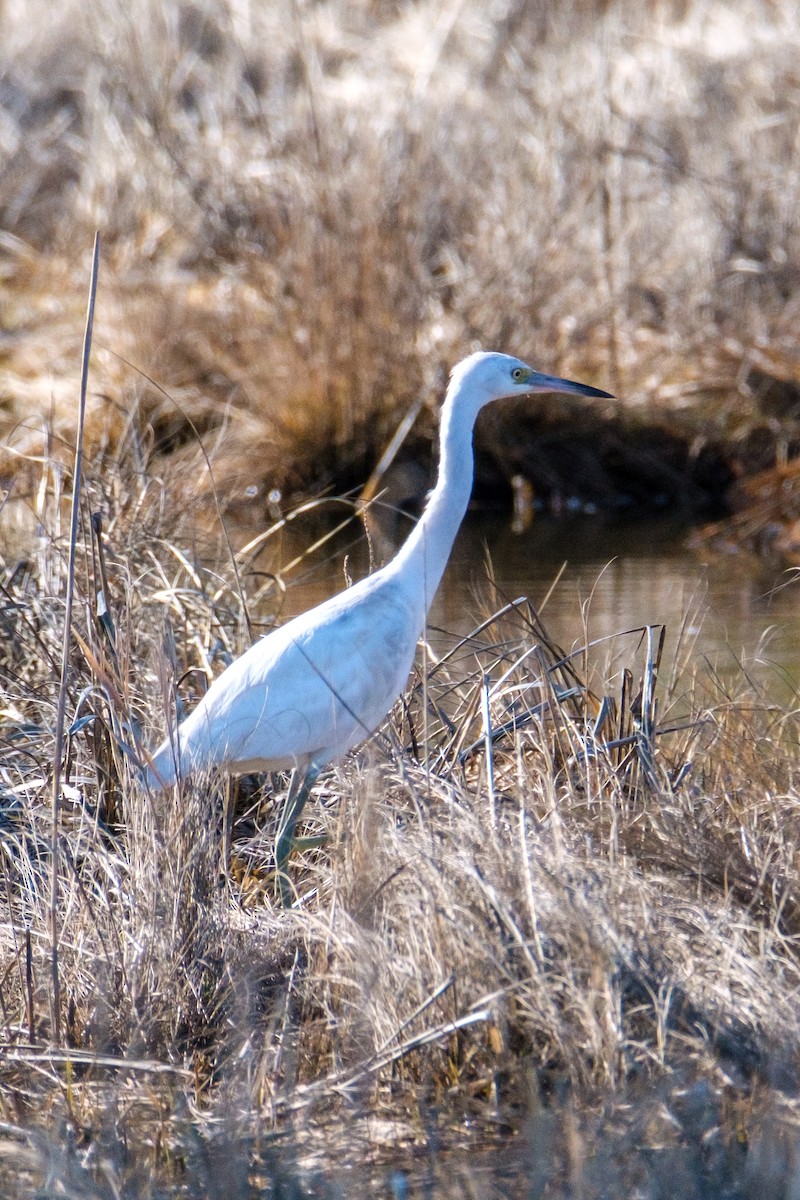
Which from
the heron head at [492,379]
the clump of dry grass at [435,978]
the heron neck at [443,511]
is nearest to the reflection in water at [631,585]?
the heron neck at [443,511]

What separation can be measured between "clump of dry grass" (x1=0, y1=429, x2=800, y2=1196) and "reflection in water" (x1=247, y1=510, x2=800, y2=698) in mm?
1492

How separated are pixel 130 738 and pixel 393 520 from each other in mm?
4802

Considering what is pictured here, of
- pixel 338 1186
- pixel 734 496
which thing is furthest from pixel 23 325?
pixel 338 1186

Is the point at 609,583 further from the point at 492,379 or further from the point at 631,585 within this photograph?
the point at 492,379

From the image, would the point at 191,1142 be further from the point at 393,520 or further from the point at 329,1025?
the point at 393,520

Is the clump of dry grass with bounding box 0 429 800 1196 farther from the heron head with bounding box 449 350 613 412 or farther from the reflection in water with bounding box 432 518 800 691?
the reflection in water with bounding box 432 518 800 691

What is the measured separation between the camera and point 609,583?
759 cm

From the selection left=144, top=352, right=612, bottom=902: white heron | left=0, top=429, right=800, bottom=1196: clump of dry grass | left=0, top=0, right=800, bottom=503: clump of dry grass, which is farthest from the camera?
left=0, top=0, right=800, bottom=503: clump of dry grass

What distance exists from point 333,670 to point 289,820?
399 mm

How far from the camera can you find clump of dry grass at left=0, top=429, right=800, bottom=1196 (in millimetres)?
2957

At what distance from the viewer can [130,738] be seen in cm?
377

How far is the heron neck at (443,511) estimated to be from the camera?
164 inches

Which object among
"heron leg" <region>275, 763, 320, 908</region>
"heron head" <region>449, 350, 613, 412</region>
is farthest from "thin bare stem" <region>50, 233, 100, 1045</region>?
"heron head" <region>449, 350, 613, 412</region>

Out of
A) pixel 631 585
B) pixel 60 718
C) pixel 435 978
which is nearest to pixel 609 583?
pixel 631 585
